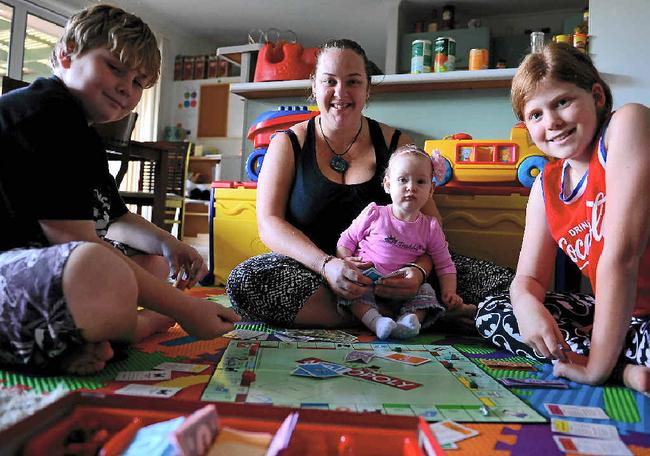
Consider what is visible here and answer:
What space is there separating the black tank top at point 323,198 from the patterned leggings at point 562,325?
46cm

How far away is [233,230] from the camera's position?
211 centimetres

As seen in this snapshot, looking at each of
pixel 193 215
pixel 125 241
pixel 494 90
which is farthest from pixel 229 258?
pixel 193 215

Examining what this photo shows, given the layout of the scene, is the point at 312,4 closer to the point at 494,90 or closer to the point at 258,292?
the point at 494,90

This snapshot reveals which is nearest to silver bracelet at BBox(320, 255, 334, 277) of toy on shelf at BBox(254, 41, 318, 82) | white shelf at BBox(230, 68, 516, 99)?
white shelf at BBox(230, 68, 516, 99)

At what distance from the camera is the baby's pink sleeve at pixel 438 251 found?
58.2 inches

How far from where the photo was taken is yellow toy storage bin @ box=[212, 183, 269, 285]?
2090mm

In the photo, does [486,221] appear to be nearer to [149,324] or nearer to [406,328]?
[406,328]

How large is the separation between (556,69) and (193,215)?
5.38m

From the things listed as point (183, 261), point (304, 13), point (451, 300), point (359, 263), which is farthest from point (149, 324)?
point (304, 13)

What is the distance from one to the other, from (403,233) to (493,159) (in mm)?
640

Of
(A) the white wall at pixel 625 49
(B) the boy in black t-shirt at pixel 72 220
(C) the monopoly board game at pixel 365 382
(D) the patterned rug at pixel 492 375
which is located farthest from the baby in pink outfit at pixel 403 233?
(A) the white wall at pixel 625 49

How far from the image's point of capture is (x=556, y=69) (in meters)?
0.94

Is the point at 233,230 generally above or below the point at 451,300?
above

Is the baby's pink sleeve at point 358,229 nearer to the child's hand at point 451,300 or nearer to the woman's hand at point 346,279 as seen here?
the woman's hand at point 346,279
